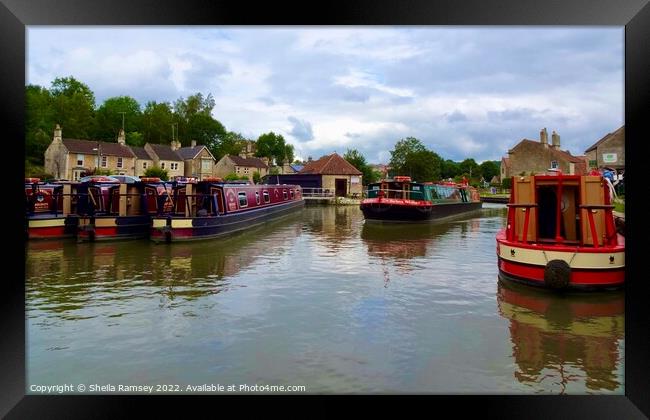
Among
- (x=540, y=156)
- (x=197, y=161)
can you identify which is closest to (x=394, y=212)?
(x=540, y=156)

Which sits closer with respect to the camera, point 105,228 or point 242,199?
point 105,228

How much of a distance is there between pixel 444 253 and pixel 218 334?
917 centimetres

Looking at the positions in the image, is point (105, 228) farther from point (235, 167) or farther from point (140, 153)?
point (235, 167)

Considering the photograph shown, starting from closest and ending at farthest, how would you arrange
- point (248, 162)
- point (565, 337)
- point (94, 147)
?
point (565, 337) < point (94, 147) < point (248, 162)

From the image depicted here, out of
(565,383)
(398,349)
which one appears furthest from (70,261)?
(565,383)

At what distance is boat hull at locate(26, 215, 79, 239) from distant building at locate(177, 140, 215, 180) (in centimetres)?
3327

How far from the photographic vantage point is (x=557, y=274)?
26.4ft

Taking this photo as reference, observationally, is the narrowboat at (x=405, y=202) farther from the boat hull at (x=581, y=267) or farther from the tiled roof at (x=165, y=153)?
the tiled roof at (x=165, y=153)

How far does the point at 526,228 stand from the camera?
8.94 metres

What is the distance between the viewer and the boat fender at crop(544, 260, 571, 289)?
8016 mm

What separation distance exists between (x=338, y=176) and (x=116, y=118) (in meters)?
28.3

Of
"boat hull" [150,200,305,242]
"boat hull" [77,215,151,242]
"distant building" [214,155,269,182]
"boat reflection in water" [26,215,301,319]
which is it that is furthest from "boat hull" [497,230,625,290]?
"distant building" [214,155,269,182]

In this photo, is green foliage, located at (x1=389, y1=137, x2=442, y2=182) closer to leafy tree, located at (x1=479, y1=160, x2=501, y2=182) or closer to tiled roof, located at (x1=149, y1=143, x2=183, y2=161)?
tiled roof, located at (x1=149, y1=143, x2=183, y2=161)

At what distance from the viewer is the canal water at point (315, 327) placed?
4930 millimetres
